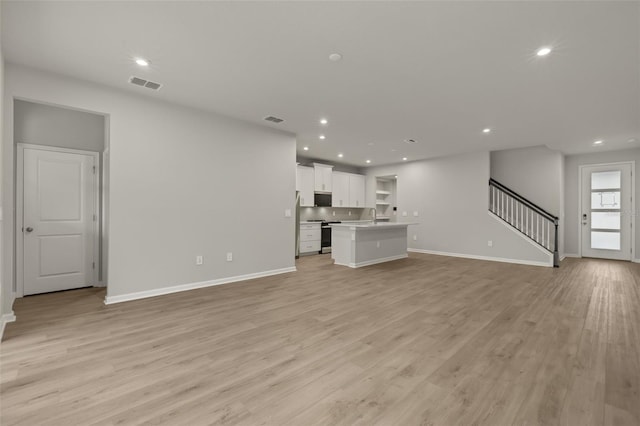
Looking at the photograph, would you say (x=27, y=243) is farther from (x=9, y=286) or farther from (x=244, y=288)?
(x=244, y=288)

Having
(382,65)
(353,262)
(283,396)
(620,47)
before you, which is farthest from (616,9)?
(353,262)

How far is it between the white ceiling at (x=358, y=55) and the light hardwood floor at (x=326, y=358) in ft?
9.19

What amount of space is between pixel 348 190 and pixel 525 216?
4894mm

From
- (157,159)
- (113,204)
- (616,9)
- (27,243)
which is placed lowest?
(27,243)

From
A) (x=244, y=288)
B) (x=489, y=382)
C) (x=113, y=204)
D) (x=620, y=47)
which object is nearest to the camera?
(x=489, y=382)

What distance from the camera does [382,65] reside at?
312 cm

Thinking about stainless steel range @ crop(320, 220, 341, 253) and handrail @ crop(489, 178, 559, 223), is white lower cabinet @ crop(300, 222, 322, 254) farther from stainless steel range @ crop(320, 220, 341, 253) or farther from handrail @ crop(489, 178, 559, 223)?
handrail @ crop(489, 178, 559, 223)

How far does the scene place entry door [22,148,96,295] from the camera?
4.02 metres

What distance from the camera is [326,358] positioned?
232cm

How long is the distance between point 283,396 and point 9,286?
3.62 meters

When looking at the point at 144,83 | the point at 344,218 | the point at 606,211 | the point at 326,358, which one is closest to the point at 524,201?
the point at 606,211

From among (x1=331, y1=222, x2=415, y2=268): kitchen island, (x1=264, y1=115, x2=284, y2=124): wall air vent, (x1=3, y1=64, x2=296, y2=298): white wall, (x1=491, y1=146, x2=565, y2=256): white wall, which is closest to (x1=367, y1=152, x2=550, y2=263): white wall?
(x1=491, y1=146, x2=565, y2=256): white wall

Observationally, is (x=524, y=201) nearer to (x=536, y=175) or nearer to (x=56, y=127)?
(x=536, y=175)

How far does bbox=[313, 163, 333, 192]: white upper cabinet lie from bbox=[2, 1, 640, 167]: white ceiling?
3.53m
